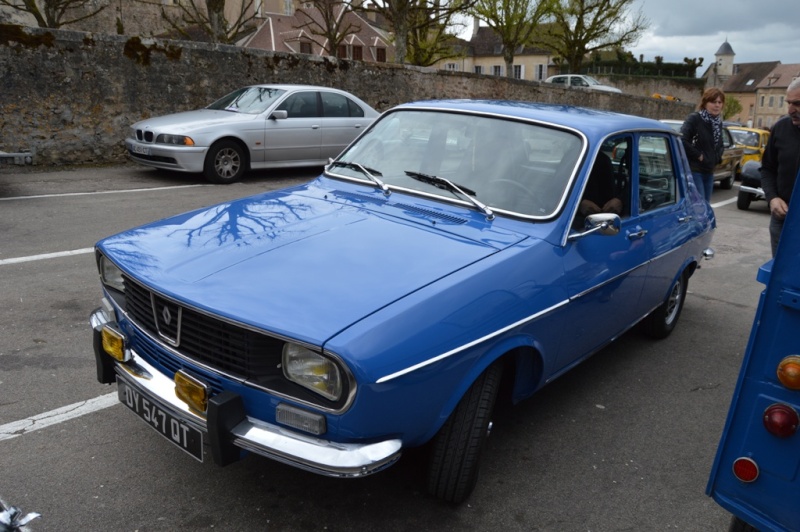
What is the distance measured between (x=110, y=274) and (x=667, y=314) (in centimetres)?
395

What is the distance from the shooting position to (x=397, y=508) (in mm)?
2908

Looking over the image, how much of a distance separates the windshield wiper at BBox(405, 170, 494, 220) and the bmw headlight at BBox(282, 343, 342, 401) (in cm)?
141

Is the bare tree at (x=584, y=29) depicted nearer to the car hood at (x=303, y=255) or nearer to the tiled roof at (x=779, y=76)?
the car hood at (x=303, y=255)

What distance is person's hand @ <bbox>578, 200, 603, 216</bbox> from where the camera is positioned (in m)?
3.56

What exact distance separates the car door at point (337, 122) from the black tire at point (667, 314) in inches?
318

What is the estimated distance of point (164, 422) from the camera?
105 inches

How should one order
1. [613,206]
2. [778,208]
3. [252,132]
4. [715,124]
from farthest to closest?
[252,132] → [715,124] → [778,208] → [613,206]

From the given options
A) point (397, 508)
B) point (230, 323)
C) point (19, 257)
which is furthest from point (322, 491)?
point (19, 257)

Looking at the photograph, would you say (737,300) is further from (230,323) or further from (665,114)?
(665,114)

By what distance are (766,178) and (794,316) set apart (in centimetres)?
359

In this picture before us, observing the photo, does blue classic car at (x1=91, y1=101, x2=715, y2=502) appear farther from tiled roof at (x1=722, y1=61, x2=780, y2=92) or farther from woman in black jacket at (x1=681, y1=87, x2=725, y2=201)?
tiled roof at (x1=722, y1=61, x2=780, y2=92)

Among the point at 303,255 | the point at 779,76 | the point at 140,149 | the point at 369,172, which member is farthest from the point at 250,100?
the point at 779,76

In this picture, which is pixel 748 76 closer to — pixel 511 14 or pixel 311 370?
pixel 511 14

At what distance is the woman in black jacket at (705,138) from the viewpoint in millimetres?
7438
